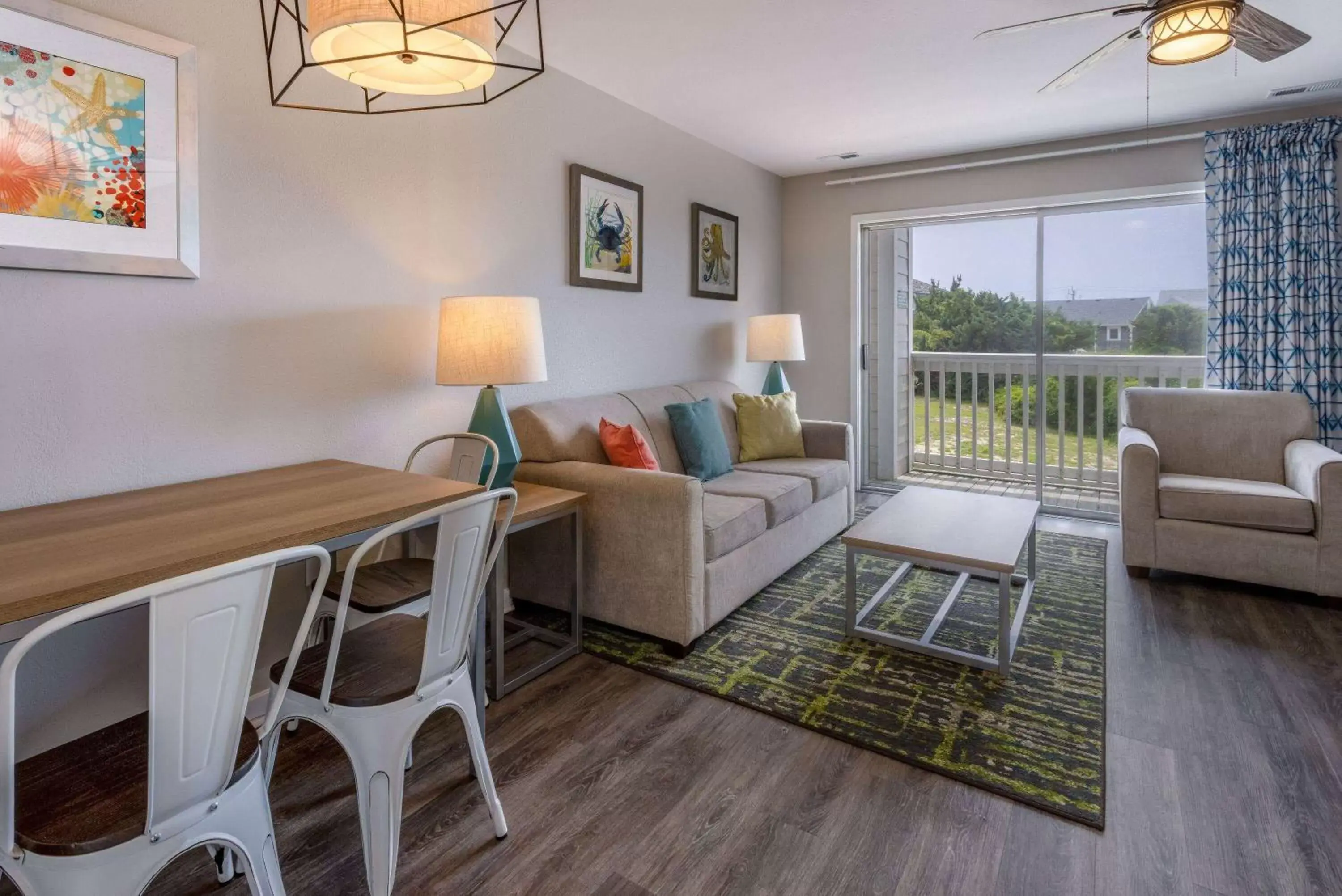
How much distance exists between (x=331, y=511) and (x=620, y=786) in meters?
1.02

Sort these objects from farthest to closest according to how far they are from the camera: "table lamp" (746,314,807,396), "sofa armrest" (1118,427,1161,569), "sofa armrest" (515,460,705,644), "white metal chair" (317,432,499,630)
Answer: "table lamp" (746,314,807,396)
"sofa armrest" (1118,427,1161,569)
"sofa armrest" (515,460,705,644)
"white metal chair" (317,432,499,630)

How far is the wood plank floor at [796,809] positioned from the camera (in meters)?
1.56

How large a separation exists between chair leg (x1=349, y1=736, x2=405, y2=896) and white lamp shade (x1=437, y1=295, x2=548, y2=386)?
4.32 feet

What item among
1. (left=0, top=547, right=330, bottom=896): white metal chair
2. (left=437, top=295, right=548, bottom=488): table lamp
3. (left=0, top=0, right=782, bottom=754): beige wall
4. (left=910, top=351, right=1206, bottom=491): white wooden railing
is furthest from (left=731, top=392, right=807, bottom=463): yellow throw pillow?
(left=0, top=547, right=330, bottom=896): white metal chair

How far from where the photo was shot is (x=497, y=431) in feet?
8.36

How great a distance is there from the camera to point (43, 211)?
1716 mm

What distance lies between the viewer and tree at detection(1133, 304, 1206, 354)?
4.29m

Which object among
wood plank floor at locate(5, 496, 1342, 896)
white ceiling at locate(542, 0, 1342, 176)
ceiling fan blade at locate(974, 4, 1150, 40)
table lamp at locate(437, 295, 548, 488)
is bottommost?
wood plank floor at locate(5, 496, 1342, 896)

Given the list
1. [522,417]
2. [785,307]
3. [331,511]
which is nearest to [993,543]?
[522,417]

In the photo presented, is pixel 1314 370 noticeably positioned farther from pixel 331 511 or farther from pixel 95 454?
pixel 95 454

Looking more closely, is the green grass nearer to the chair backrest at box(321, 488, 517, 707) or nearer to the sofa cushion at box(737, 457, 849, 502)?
the sofa cushion at box(737, 457, 849, 502)

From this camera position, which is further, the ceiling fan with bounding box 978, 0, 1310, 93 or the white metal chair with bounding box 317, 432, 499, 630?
the ceiling fan with bounding box 978, 0, 1310, 93

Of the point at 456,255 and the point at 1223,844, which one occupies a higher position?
the point at 456,255

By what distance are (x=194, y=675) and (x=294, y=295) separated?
5.20 feet
